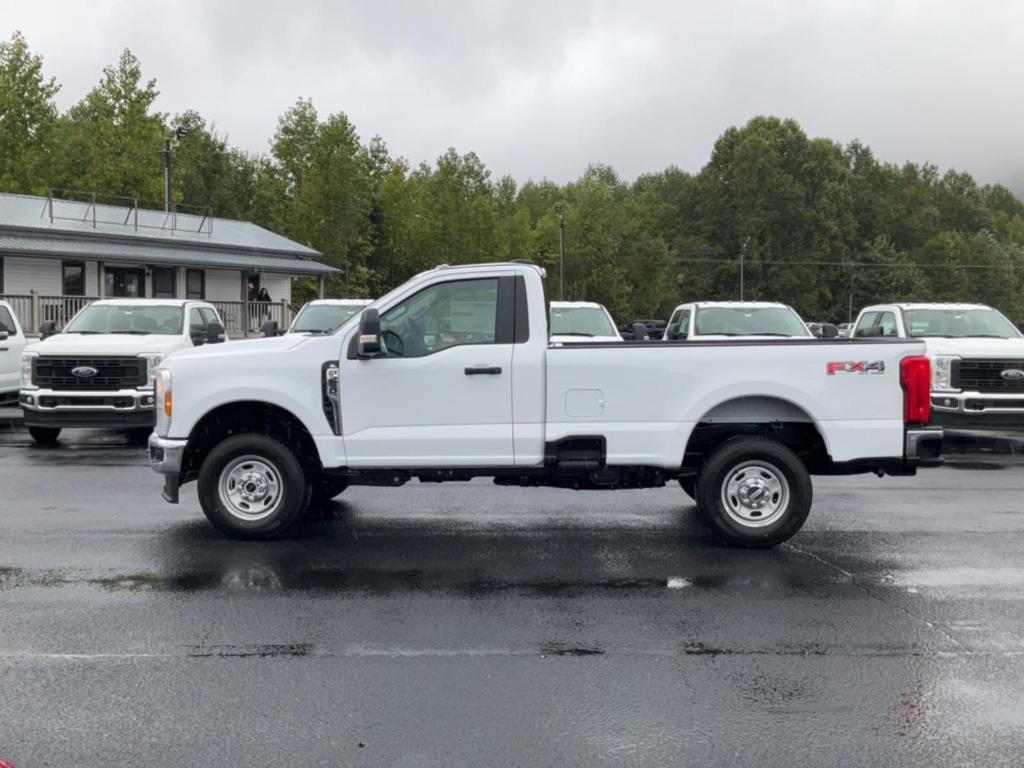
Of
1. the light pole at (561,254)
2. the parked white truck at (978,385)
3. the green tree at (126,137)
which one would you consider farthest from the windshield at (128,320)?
the light pole at (561,254)

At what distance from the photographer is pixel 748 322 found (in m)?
18.1

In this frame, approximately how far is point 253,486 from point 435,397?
1.65 meters

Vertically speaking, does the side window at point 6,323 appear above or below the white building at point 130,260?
below

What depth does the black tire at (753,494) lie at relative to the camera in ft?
28.6

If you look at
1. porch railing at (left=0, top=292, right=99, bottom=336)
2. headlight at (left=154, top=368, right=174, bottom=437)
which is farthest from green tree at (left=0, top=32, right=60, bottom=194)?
headlight at (left=154, top=368, right=174, bottom=437)

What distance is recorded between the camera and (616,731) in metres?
4.89

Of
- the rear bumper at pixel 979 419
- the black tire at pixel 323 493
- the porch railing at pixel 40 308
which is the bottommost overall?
the black tire at pixel 323 493

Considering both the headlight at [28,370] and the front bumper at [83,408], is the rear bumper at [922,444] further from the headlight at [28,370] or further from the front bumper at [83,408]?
the headlight at [28,370]

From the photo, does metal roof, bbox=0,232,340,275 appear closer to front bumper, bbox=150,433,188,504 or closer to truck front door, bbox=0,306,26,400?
truck front door, bbox=0,306,26,400

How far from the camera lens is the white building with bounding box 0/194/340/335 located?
34.6m

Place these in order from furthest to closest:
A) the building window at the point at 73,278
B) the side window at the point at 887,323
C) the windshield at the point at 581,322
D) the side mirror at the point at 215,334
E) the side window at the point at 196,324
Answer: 1. the building window at the point at 73,278
2. the windshield at the point at 581,322
3. the side window at the point at 196,324
4. the side window at the point at 887,323
5. the side mirror at the point at 215,334

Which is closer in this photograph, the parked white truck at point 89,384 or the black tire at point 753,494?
the black tire at point 753,494

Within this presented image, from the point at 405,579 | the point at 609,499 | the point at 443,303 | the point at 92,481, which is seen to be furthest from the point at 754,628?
the point at 92,481

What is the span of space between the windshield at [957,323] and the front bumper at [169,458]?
11733mm
